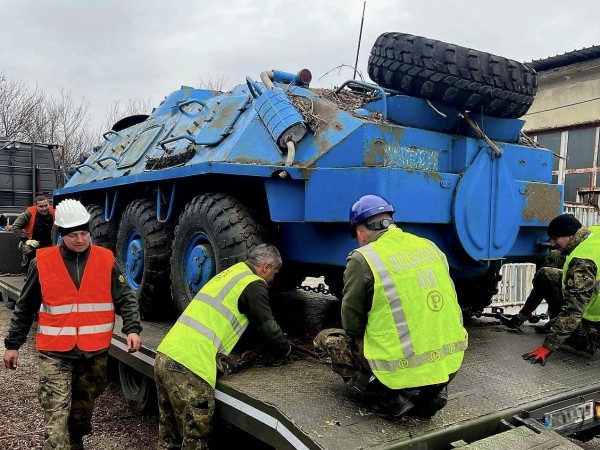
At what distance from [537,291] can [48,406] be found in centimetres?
392

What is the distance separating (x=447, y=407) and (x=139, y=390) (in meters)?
2.80

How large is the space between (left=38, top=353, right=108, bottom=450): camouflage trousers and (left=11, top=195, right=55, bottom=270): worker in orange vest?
5.18m

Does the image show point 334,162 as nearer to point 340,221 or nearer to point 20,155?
point 340,221

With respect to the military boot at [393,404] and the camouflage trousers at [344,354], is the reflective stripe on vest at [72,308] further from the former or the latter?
the military boot at [393,404]

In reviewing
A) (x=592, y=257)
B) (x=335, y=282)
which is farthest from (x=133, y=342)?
(x=335, y=282)

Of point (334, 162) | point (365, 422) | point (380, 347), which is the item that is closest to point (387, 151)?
point (334, 162)

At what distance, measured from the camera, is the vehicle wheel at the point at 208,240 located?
447 cm

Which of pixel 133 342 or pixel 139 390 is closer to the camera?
pixel 133 342

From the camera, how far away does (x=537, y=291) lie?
17.4ft

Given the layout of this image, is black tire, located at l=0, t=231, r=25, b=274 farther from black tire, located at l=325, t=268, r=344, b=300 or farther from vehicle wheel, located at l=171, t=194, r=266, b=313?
vehicle wheel, located at l=171, t=194, r=266, b=313

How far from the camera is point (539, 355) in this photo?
411 centimetres

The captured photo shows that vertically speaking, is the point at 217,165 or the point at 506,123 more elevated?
the point at 506,123

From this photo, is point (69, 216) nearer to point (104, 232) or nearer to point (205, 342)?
point (205, 342)

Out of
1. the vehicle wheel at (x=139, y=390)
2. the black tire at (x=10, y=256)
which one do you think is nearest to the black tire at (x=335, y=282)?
the vehicle wheel at (x=139, y=390)
